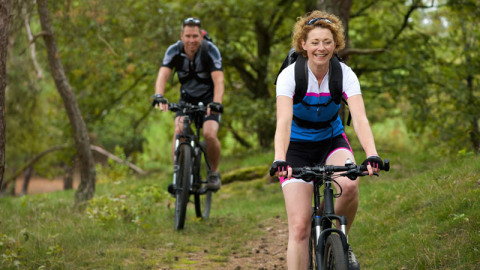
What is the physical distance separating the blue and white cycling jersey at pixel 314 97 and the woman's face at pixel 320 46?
0.11 meters

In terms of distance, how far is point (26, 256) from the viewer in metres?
5.46

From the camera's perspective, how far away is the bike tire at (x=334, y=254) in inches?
123

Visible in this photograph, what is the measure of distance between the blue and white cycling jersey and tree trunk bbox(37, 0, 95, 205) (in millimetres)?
6466

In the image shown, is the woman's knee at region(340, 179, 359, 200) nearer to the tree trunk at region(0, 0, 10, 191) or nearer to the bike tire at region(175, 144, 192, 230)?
the tree trunk at region(0, 0, 10, 191)

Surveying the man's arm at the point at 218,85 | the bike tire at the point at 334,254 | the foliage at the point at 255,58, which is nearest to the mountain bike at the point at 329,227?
the bike tire at the point at 334,254

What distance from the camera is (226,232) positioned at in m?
7.29

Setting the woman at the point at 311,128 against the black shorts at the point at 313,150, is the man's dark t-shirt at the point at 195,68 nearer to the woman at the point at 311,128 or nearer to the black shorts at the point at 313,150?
the woman at the point at 311,128

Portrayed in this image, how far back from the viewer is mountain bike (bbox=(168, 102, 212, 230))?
7.02 meters

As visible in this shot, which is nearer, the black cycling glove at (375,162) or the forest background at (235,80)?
the black cycling glove at (375,162)

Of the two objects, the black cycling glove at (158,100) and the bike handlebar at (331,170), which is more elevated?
the black cycling glove at (158,100)

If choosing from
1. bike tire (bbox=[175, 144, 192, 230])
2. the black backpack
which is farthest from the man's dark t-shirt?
the black backpack

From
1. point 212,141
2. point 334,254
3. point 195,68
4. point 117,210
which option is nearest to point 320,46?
point 334,254

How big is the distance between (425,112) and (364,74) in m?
2.52

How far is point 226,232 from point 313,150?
347 cm
